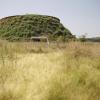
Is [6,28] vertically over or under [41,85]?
under

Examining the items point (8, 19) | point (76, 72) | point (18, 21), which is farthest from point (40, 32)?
point (76, 72)

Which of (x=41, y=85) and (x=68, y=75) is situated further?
(x=68, y=75)

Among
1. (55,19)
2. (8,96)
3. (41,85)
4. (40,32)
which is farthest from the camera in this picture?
(55,19)

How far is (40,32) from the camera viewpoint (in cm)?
3409

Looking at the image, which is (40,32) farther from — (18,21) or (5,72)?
(5,72)

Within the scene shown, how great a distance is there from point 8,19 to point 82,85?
120 ft

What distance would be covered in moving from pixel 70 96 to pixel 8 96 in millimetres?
890

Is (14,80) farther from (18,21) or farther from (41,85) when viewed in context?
(18,21)

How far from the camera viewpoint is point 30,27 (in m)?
35.2

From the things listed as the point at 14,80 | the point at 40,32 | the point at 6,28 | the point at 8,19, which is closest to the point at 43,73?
the point at 14,80

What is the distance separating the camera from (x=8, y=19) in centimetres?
3934

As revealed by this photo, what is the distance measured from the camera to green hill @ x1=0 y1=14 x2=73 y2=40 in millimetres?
33125

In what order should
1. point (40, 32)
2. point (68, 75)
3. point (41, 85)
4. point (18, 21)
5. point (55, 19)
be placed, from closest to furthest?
1. point (41, 85)
2. point (68, 75)
3. point (40, 32)
4. point (18, 21)
5. point (55, 19)

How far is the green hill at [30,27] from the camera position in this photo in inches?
1304
